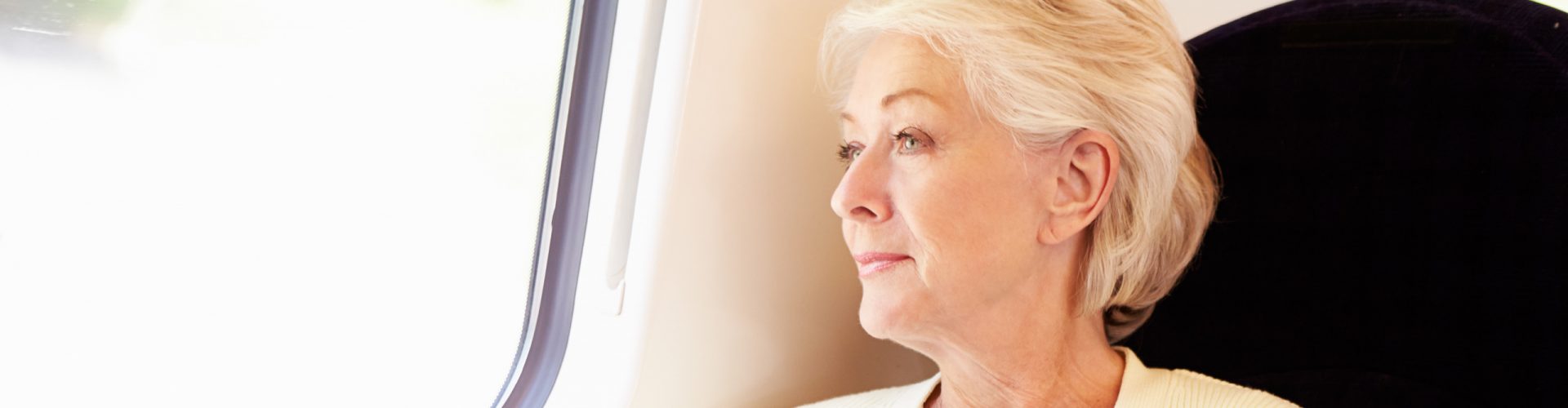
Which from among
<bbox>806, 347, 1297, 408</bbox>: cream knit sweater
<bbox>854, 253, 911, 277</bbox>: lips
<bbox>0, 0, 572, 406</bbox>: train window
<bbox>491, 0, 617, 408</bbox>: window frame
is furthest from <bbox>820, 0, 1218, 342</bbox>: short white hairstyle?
<bbox>0, 0, 572, 406</bbox>: train window

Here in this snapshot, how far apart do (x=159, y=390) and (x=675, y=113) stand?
0.99 m

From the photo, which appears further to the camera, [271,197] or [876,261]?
[271,197]

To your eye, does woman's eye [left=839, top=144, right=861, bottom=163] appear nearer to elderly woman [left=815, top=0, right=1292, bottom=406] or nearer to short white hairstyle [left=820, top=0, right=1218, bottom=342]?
elderly woman [left=815, top=0, right=1292, bottom=406]

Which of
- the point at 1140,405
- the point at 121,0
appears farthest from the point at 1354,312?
the point at 121,0

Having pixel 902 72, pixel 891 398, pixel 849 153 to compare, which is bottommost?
pixel 891 398

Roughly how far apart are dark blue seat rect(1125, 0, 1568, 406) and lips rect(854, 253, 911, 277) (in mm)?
513

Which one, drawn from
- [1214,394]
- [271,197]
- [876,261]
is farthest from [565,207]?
[1214,394]

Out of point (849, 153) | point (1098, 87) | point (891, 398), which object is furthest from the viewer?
point (891, 398)

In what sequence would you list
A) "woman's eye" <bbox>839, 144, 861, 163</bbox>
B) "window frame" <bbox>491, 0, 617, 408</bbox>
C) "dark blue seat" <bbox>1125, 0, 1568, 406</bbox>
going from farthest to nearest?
"window frame" <bbox>491, 0, 617, 408</bbox> < "woman's eye" <bbox>839, 144, 861, 163</bbox> < "dark blue seat" <bbox>1125, 0, 1568, 406</bbox>

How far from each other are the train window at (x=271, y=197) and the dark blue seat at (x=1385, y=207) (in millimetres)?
1079

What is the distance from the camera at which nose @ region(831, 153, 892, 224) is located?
1.40m

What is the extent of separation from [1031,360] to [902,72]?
42 cm

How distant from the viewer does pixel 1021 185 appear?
1364 millimetres

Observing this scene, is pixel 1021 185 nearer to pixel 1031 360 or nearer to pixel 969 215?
pixel 969 215
